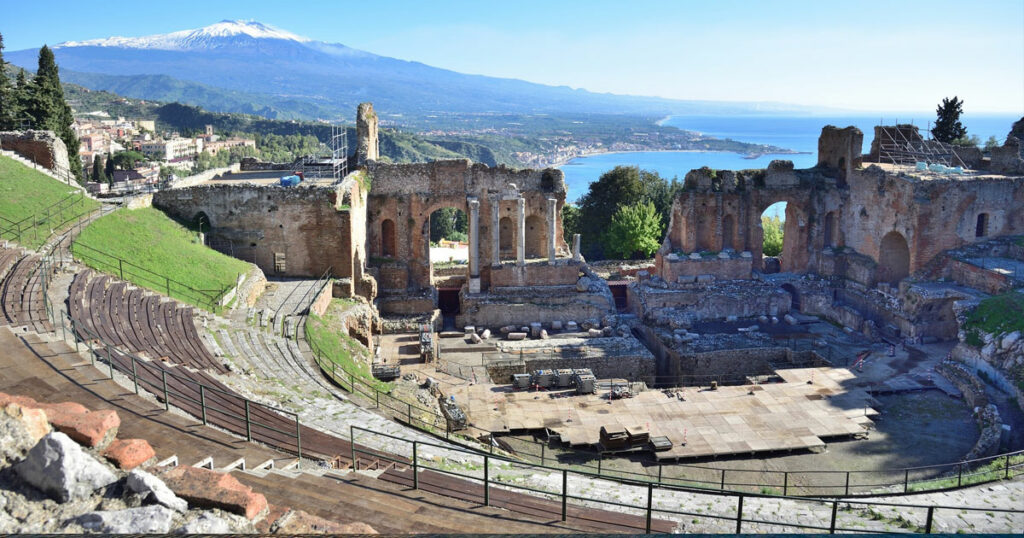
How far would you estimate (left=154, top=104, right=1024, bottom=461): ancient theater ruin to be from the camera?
76.4 ft

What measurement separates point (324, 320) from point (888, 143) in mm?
29954

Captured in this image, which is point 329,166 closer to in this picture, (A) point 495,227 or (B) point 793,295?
(A) point 495,227

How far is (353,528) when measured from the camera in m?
7.96

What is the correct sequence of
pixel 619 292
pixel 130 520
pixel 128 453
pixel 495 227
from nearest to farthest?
pixel 130 520, pixel 128 453, pixel 495 227, pixel 619 292

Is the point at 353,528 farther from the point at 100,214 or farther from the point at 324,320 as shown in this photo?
the point at 100,214

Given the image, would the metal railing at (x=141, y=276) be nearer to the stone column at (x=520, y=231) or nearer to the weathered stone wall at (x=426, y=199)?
the weathered stone wall at (x=426, y=199)

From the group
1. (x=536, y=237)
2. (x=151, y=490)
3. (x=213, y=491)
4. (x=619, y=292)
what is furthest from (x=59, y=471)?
(x=619, y=292)

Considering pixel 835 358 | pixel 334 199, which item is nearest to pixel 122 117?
pixel 334 199

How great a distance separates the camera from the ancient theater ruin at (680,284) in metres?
23.3

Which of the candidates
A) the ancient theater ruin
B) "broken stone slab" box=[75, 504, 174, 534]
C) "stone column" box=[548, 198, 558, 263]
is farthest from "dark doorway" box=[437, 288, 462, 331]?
"broken stone slab" box=[75, 504, 174, 534]

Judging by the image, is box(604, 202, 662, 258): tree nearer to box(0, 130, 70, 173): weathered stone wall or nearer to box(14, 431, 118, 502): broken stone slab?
box(0, 130, 70, 173): weathered stone wall

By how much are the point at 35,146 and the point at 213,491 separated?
86.5ft

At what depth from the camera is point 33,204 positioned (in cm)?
2341

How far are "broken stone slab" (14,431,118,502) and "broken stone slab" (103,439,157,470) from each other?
944 mm
